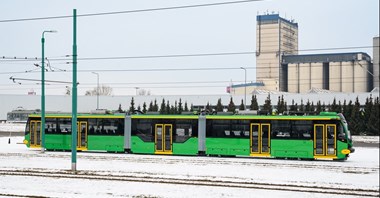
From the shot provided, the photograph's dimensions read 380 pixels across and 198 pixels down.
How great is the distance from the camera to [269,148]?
92.0 feet

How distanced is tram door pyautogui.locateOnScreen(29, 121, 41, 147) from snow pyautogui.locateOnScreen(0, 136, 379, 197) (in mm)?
3712

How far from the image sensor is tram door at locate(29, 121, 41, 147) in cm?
3241

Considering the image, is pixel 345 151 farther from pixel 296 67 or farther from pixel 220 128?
pixel 296 67

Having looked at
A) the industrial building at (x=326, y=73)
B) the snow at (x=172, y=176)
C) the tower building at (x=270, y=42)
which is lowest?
the snow at (x=172, y=176)

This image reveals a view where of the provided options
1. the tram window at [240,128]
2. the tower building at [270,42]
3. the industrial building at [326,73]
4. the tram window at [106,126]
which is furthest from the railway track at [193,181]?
the tower building at [270,42]

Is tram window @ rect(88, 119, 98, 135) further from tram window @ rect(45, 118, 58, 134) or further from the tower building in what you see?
the tower building

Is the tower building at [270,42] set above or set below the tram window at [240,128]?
above

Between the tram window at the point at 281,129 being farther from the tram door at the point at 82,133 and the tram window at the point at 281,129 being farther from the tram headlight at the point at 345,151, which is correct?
the tram door at the point at 82,133

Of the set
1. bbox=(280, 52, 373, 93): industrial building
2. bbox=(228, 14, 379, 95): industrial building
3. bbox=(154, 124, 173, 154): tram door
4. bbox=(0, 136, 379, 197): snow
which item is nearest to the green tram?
bbox=(154, 124, 173, 154): tram door

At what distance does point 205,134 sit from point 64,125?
9.55 metres

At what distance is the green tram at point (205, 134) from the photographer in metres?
27.5

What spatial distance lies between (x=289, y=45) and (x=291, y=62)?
26560 millimetres

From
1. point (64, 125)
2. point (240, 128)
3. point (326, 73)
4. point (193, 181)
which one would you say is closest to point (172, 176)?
point (193, 181)

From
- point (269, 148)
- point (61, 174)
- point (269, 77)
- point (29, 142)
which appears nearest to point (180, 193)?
point (61, 174)
